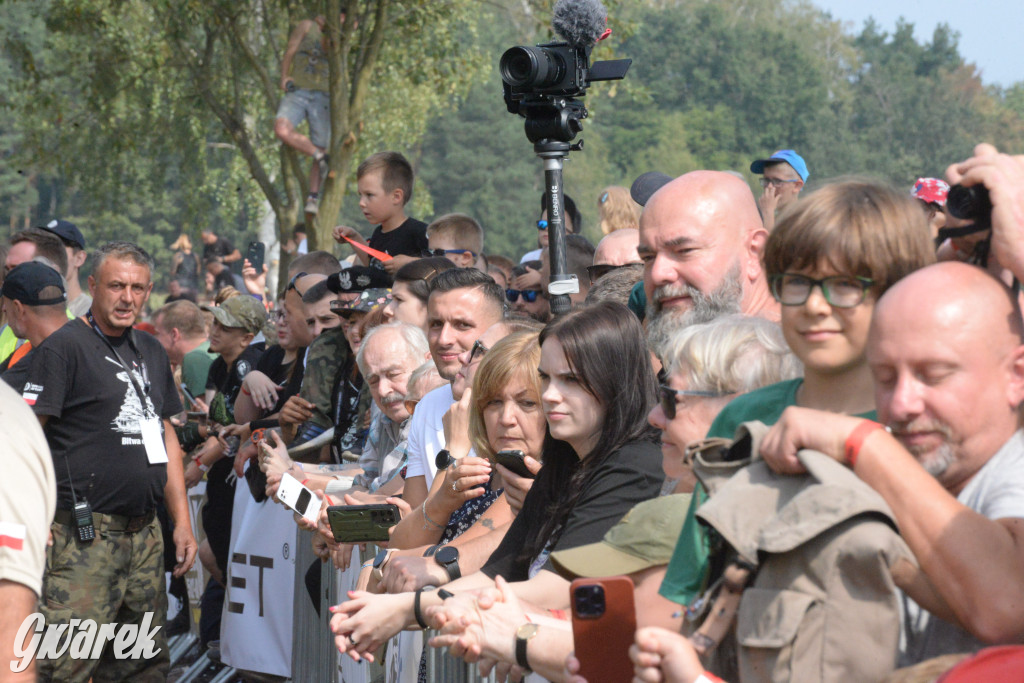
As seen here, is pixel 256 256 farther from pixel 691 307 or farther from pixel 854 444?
pixel 854 444

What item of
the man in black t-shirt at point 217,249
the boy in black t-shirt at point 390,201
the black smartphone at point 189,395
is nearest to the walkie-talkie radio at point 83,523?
the boy in black t-shirt at point 390,201

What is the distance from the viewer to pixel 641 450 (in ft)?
9.68

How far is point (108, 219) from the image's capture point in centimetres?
1973

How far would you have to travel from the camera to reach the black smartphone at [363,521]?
13.0 ft

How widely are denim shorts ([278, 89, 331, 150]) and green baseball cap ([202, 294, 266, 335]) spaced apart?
4160mm

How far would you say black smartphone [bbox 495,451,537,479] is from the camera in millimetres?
3287

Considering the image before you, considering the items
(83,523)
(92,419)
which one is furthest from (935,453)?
(92,419)

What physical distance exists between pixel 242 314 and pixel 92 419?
253 cm

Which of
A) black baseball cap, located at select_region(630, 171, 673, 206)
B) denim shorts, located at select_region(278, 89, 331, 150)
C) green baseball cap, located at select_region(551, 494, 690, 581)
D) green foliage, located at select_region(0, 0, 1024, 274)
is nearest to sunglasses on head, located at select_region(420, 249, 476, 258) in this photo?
black baseball cap, located at select_region(630, 171, 673, 206)

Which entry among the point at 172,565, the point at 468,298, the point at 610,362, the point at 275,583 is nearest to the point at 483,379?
the point at 610,362

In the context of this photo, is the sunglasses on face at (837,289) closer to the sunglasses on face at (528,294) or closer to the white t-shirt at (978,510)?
the white t-shirt at (978,510)

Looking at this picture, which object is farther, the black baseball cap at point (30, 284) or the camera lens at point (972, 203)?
the black baseball cap at point (30, 284)

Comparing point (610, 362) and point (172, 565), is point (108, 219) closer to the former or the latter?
point (172, 565)

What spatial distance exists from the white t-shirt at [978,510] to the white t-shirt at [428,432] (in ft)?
8.51
